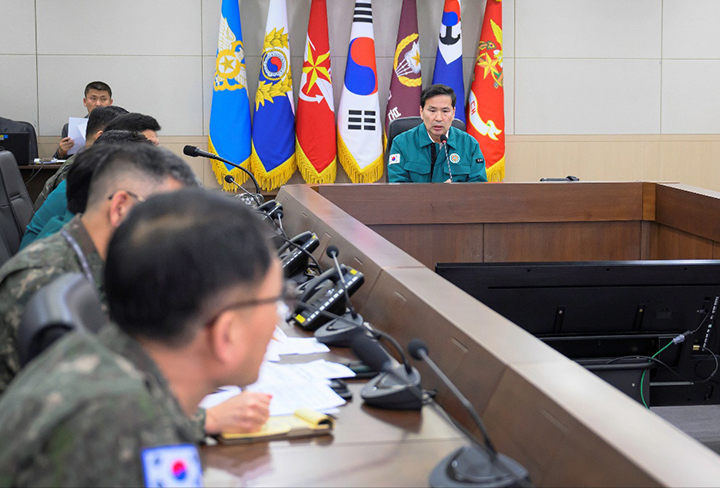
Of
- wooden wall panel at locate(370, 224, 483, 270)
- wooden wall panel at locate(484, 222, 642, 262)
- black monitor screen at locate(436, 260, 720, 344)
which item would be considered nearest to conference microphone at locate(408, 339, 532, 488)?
black monitor screen at locate(436, 260, 720, 344)

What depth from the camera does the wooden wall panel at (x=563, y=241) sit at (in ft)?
14.3

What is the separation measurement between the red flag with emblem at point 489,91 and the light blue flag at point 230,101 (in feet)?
5.64

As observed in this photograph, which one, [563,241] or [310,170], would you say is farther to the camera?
[310,170]

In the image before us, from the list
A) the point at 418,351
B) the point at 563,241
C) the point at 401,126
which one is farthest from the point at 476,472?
the point at 401,126

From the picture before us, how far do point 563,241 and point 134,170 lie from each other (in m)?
3.08

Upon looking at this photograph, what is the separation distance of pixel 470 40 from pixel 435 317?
5375mm

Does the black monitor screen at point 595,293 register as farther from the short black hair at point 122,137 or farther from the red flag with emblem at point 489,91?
the red flag with emblem at point 489,91

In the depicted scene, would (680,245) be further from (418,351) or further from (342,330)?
(418,351)

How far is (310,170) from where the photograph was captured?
21.3 ft

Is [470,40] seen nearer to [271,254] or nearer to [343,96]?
[343,96]

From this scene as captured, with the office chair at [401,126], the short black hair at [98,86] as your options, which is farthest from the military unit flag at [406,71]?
the short black hair at [98,86]

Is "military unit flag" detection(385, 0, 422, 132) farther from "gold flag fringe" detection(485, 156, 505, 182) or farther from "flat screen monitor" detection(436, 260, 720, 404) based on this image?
"flat screen monitor" detection(436, 260, 720, 404)

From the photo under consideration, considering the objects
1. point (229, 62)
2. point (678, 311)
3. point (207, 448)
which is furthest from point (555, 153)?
point (207, 448)

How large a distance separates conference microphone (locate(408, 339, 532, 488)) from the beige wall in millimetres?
5694
